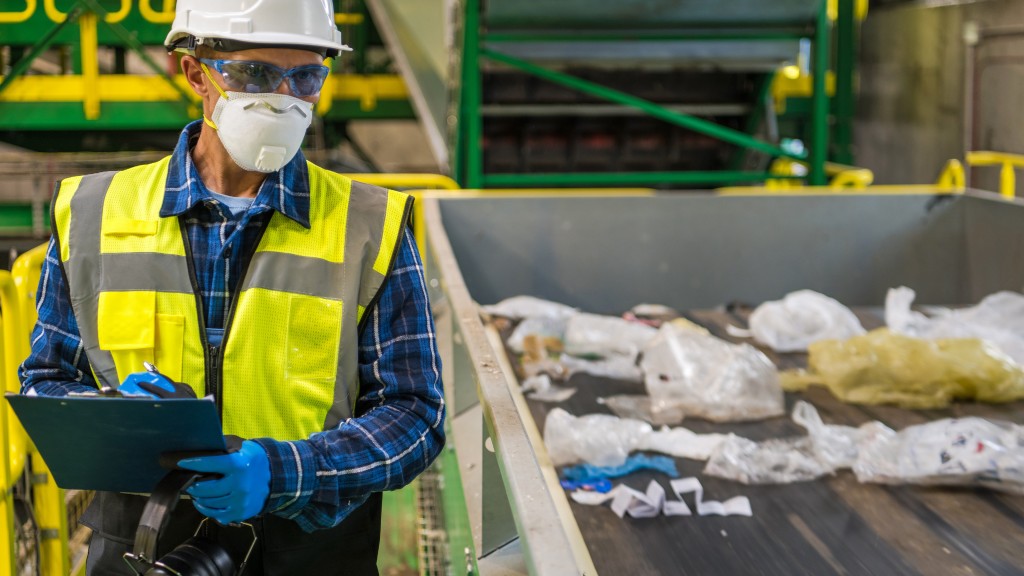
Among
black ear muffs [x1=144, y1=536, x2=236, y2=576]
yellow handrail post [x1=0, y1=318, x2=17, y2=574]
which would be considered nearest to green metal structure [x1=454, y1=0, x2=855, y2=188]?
yellow handrail post [x1=0, y1=318, x2=17, y2=574]

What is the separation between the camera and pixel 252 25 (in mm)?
1505

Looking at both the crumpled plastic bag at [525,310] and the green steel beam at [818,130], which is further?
the green steel beam at [818,130]

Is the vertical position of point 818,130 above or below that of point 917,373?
above

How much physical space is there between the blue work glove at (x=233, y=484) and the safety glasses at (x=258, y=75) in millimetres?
515

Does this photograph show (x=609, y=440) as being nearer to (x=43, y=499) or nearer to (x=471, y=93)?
(x=43, y=499)

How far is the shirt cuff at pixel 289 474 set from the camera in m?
1.38

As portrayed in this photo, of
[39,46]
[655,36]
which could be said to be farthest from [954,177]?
[39,46]

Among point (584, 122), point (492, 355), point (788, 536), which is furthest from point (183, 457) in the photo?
point (584, 122)

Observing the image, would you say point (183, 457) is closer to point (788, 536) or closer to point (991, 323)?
point (788, 536)

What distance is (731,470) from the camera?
283cm

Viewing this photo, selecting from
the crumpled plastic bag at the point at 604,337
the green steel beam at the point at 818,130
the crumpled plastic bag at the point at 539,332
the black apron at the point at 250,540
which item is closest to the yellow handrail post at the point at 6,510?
the black apron at the point at 250,540

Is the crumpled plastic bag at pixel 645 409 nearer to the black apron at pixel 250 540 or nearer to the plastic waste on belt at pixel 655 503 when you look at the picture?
the plastic waste on belt at pixel 655 503

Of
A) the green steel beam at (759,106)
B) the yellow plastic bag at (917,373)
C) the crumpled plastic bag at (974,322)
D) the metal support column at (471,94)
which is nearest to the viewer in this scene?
the yellow plastic bag at (917,373)

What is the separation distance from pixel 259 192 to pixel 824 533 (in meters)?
1.58
